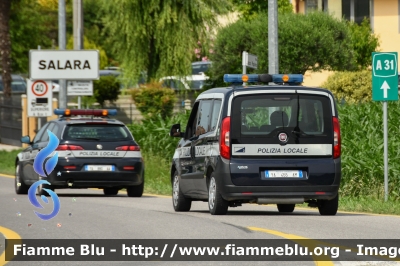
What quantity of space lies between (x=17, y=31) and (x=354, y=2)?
846 inches

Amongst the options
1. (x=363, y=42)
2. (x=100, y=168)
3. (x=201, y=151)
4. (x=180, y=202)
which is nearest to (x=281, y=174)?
(x=201, y=151)

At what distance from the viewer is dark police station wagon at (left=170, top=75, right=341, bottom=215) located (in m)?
16.4

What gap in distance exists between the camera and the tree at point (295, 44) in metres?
42.7

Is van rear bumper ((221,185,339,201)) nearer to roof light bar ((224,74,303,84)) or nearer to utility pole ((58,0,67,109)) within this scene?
roof light bar ((224,74,303,84))

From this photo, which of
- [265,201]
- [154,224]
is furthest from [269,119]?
→ [154,224]

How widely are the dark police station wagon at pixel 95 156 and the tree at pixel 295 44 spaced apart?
63.0 feet

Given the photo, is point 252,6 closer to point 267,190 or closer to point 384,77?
point 384,77

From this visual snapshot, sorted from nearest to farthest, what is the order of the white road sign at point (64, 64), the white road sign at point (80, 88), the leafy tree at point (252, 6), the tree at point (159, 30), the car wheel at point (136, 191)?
the car wheel at point (136, 191) → the white road sign at point (80, 88) → the white road sign at point (64, 64) → the tree at point (159, 30) → the leafy tree at point (252, 6)

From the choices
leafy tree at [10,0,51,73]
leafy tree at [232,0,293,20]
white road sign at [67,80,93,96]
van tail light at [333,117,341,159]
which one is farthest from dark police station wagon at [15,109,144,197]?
leafy tree at [10,0,51,73]

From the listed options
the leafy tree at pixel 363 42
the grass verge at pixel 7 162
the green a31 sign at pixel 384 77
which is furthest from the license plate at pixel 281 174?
the leafy tree at pixel 363 42

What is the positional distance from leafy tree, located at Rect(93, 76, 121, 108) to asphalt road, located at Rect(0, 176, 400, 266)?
32514 mm

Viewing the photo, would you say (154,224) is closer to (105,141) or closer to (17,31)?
(105,141)

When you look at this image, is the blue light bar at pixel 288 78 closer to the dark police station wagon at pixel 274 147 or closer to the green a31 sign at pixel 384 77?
the dark police station wagon at pixel 274 147

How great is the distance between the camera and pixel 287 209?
60.3 feet
